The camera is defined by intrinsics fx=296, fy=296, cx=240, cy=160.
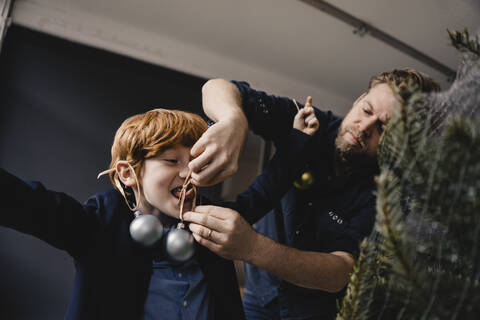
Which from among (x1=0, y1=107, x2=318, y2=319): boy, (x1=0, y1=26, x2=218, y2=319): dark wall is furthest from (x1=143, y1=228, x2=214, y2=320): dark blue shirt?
(x1=0, y1=26, x2=218, y2=319): dark wall

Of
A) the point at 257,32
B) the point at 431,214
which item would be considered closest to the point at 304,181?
the point at 431,214

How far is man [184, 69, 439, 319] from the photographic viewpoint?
2.16 feet

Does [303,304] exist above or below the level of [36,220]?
below

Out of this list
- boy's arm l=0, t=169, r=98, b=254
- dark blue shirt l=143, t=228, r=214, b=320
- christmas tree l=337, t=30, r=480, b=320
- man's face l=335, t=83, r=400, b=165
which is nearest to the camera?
christmas tree l=337, t=30, r=480, b=320

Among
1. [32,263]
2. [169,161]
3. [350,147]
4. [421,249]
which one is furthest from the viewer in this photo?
[32,263]

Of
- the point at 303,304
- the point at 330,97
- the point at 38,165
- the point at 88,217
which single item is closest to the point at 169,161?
the point at 88,217

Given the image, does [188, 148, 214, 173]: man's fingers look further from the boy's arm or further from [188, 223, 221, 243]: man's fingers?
the boy's arm

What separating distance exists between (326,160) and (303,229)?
12.0 inches

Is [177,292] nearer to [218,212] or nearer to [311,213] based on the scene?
[218,212]

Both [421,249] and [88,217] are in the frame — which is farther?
[88,217]

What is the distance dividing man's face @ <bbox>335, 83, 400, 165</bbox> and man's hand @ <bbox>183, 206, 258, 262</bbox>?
0.63 meters

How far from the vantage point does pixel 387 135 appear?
1.12 ft

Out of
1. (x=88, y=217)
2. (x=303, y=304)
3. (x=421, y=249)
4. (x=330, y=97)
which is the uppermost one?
(x=330, y=97)

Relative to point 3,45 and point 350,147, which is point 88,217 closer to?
point 350,147
